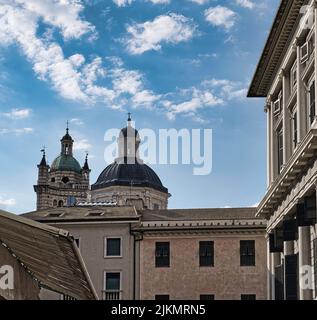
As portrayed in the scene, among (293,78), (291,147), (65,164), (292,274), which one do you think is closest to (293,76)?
(293,78)

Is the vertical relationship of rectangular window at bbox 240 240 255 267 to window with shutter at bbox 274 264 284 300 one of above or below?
above

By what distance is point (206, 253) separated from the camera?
154 feet

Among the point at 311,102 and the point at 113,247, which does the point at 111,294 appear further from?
the point at 311,102

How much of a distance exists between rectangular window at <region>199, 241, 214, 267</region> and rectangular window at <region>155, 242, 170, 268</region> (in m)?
2.20

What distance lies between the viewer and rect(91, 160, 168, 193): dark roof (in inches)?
3696

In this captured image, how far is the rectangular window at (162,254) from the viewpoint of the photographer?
4697 centimetres

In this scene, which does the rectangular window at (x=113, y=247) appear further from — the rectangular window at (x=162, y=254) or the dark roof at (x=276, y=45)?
the dark roof at (x=276, y=45)

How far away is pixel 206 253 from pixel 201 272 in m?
1.30

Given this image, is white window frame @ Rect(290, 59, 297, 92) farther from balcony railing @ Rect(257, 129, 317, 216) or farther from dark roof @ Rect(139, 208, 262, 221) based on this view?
dark roof @ Rect(139, 208, 262, 221)

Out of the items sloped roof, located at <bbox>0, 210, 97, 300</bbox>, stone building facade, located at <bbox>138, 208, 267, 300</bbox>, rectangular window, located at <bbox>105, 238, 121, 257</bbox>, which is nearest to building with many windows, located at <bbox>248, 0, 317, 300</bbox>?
stone building facade, located at <bbox>138, 208, 267, 300</bbox>

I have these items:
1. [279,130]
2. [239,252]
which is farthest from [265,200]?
[239,252]

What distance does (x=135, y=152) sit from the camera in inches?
3969

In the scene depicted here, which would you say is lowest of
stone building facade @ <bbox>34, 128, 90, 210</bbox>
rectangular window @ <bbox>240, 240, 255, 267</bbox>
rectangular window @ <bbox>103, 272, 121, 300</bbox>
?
rectangular window @ <bbox>103, 272, 121, 300</bbox>
